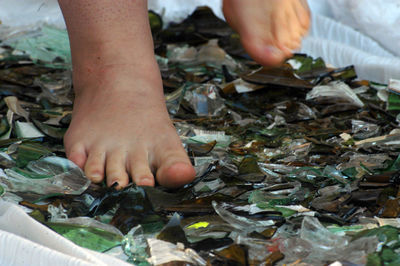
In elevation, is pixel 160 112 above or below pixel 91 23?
below

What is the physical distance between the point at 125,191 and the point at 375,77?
0.77 metres

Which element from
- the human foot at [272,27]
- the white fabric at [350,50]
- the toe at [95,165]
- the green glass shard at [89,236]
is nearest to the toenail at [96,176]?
the toe at [95,165]

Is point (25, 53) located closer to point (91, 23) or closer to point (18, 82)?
point (18, 82)

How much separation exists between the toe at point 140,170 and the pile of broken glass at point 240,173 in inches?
1.3

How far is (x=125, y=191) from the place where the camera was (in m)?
0.73

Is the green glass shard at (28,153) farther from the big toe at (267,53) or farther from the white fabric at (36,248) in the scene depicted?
the big toe at (267,53)

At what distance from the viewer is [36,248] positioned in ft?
1.92

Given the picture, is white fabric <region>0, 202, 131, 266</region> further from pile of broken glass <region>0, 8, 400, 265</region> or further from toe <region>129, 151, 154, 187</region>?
toe <region>129, 151, 154, 187</region>

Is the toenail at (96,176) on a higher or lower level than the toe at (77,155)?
lower

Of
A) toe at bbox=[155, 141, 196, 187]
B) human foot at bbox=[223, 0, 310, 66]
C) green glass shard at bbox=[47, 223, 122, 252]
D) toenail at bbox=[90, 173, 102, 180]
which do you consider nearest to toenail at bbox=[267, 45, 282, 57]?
human foot at bbox=[223, 0, 310, 66]

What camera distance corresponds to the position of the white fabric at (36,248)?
57cm

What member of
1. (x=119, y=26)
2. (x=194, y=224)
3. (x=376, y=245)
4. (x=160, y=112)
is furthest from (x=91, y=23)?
(x=376, y=245)

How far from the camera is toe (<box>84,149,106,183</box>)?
812 mm

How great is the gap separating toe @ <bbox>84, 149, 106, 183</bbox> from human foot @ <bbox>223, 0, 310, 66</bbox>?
12.3 inches
